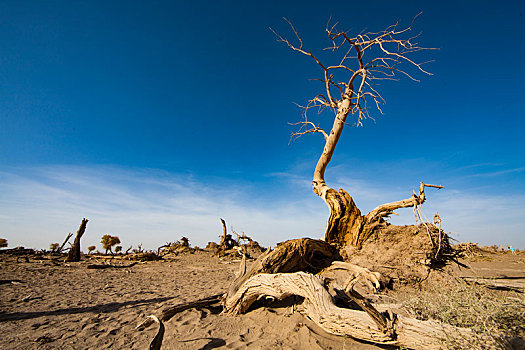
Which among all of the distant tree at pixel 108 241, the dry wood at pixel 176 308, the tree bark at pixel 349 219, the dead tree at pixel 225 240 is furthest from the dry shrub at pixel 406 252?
the distant tree at pixel 108 241

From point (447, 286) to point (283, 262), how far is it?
4370mm

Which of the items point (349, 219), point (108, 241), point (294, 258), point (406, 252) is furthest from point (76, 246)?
point (406, 252)

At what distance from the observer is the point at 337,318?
3.71 metres

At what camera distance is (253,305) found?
18.4 feet

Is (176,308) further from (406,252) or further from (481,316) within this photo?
(406,252)

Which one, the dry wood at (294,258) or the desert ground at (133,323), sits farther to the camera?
the dry wood at (294,258)

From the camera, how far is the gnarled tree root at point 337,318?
299 centimetres

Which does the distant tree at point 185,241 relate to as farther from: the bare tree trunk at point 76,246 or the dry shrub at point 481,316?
the dry shrub at point 481,316

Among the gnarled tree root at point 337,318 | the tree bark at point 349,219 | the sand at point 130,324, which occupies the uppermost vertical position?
the tree bark at point 349,219

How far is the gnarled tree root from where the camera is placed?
2.99 m

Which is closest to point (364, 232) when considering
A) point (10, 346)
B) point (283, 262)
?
point (283, 262)

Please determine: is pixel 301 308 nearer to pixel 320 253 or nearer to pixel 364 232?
pixel 320 253

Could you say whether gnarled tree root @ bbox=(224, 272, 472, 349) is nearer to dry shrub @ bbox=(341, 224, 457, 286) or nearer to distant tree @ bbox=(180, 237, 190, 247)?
dry shrub @ bbox=(341, 224, 457, 286)

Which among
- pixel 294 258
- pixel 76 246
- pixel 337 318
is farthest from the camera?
pixel 76 246
